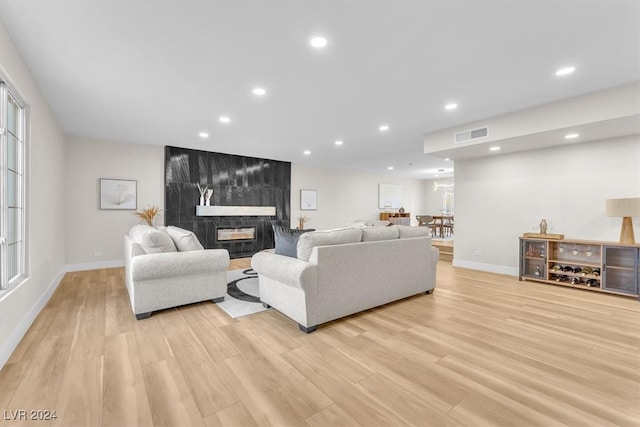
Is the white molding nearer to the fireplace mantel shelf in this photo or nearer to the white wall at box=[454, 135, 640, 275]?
the fireplace mantel shelf

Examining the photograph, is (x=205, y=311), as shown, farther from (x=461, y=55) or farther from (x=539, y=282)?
(x=539, y=282)

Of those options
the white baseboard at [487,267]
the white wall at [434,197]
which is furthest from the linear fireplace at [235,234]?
the white wall at [434,197]

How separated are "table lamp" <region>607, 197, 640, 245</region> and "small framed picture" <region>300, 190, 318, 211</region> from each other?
21.3 feet

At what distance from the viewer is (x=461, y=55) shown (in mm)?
2578

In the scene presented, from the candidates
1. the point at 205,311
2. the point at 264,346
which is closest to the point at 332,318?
the point at 264,346

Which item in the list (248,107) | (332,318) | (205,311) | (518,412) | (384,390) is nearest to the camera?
(518,412)

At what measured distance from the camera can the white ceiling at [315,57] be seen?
2025 mm

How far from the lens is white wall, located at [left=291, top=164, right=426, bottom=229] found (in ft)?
28.0

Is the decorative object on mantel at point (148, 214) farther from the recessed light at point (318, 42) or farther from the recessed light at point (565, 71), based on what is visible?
the recessed light at point (565, 71)

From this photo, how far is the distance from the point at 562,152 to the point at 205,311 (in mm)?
5956

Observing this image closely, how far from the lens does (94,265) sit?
5520 mm

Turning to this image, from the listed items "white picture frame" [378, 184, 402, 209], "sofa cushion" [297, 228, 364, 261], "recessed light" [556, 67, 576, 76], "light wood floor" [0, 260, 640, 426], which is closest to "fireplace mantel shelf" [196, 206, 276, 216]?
"light wood floor" [0, 260, 640, 426]

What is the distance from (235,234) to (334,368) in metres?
5.58

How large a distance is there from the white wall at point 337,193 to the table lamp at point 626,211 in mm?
6531
